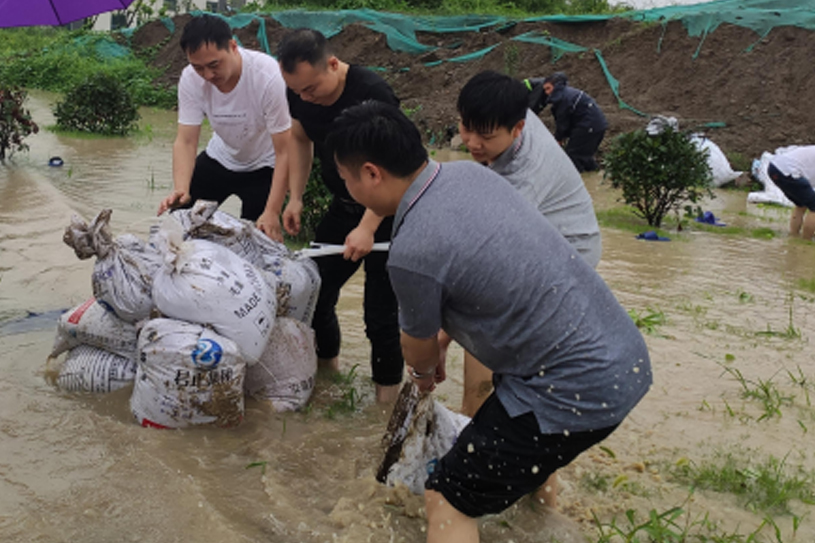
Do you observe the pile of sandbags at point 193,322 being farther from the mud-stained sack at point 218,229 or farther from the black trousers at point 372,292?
the black trousers at point 372,292

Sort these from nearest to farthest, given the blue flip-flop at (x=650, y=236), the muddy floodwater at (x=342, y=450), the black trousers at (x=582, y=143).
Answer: the muddy floodwater at (x=342, y=450)
the blue flip-flop at (x=650, y=236)
the black trousers at (x=582, y=143)

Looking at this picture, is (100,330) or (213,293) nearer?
(213,293)

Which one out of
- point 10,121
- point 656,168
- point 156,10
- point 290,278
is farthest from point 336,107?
point 156,10

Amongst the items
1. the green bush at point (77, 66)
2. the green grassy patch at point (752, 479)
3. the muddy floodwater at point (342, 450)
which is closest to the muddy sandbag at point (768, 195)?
the muddy floodwater at point (342, 450)

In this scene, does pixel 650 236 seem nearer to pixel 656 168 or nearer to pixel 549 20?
pixel 656 168

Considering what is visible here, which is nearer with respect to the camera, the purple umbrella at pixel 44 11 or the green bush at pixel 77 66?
the purple umbrella at pixel 44 11

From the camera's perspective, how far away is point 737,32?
15773 millimetres

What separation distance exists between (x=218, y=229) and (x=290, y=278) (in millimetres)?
359

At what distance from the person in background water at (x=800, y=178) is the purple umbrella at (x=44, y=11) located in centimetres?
638

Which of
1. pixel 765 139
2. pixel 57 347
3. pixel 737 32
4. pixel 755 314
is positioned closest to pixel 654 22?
pixel 737 32

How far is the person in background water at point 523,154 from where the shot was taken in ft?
8.36

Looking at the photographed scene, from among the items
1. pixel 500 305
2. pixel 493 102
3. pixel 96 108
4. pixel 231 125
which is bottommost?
pixel 96 108

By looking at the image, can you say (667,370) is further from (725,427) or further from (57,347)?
(57,347)

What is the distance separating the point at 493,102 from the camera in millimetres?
2527
